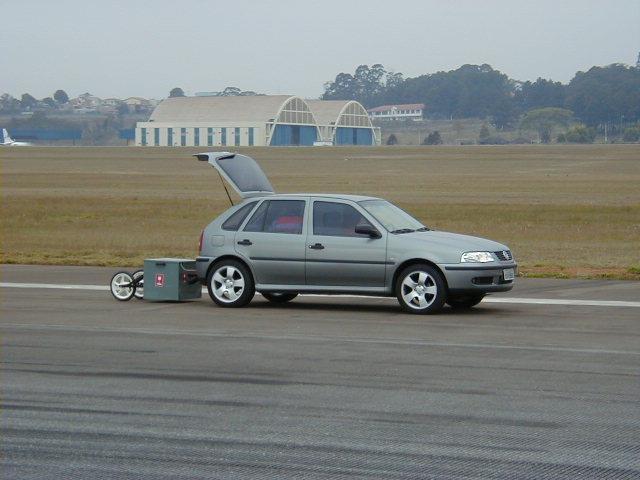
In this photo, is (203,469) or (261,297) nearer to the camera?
(203,469)

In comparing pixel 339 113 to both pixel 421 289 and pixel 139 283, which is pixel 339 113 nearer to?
pixel 139 283

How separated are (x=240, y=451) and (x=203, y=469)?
1.53 ft

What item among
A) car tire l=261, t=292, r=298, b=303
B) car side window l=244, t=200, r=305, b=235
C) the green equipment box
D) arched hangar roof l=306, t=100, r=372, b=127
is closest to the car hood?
car side window l=244, t=200, r=305, b=235

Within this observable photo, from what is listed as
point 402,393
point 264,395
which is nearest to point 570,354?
point 402,393

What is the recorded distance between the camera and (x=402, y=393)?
376 inches

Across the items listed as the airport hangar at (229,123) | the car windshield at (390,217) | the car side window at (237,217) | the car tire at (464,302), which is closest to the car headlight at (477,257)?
the car tire at (464,302)

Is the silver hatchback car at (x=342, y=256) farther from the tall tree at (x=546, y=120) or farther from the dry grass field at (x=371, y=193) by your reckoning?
the tall tree at (x=546, y=120)

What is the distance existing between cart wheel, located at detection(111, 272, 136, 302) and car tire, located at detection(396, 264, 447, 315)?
3.93 meters

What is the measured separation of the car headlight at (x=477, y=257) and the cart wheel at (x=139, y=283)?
460cm

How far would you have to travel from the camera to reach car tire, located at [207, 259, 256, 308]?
1575 centimetres

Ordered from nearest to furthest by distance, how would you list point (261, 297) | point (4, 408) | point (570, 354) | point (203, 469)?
1. point (203, 469)
2. point (4, 408)
3. point (570, 354)
4. point (261, 297)

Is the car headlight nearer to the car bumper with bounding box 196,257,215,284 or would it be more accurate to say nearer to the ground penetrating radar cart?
the car bumper with bounding box 196,257,215,284

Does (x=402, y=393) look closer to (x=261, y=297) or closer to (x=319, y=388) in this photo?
(x=319, y=388)

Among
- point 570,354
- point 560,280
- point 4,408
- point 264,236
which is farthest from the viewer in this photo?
point 560,280
